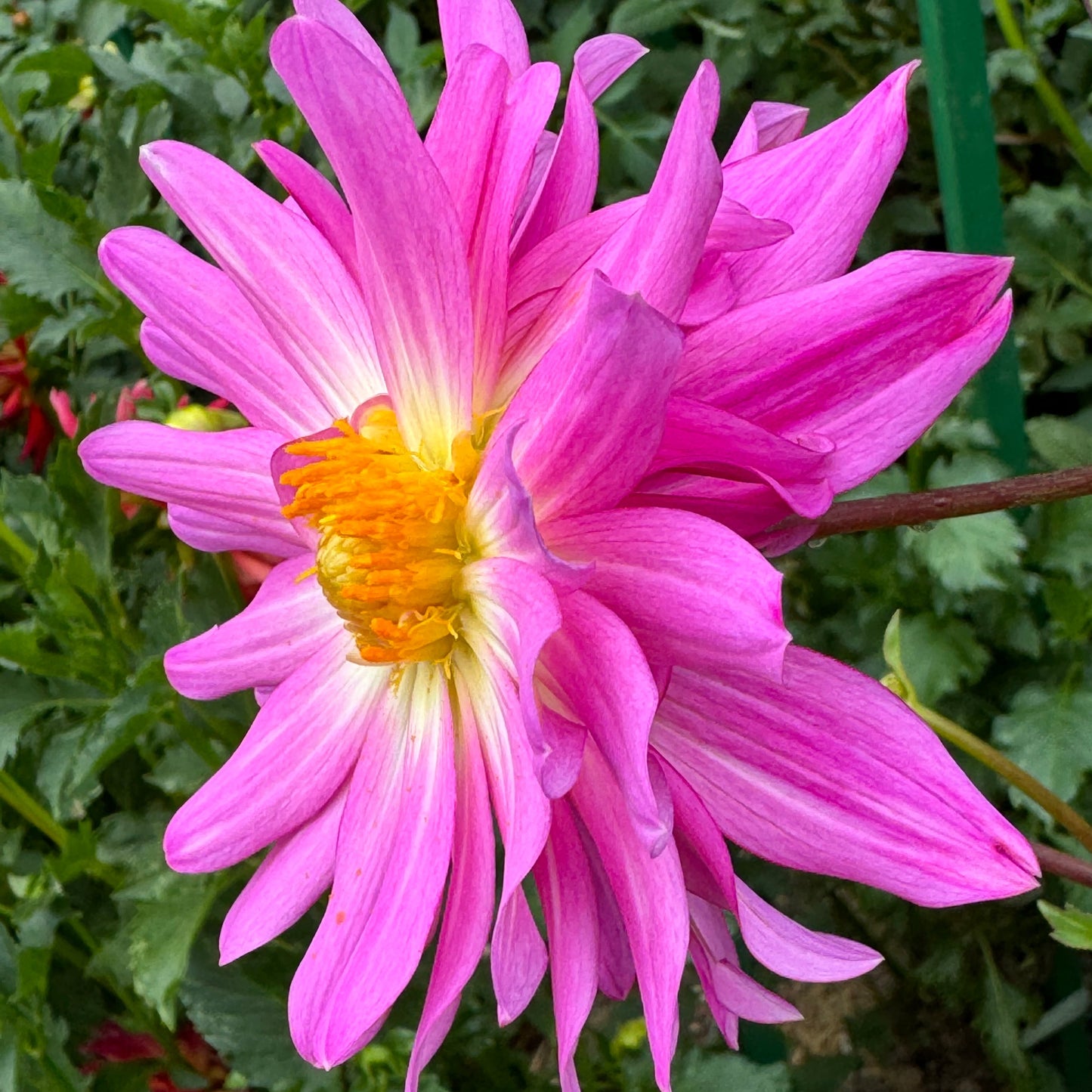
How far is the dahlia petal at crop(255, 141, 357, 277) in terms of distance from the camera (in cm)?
57

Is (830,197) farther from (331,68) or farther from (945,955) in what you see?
(945,955)

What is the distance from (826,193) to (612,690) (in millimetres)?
234

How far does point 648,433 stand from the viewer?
43 centimetres

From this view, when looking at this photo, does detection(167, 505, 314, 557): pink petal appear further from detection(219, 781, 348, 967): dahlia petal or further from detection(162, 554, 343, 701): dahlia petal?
detection(219, 781, 348, 967): dahlia petal

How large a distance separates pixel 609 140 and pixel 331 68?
897mm

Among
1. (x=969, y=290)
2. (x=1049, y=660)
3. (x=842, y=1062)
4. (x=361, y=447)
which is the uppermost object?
(x=969, y=290)

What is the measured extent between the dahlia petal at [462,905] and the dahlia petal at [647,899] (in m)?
0.06

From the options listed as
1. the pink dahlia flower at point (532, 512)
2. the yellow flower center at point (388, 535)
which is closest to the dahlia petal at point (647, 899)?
the pink dahlia flower at point (532, 512)

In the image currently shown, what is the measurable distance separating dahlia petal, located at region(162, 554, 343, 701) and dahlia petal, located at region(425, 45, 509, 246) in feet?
0.73

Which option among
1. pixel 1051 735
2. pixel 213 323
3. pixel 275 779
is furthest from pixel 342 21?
pixel 1051 735

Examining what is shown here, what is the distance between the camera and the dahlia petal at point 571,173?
0.56 meters

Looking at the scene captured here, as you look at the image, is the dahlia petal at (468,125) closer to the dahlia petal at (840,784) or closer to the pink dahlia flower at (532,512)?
the pink dahlia flower at (532,512)

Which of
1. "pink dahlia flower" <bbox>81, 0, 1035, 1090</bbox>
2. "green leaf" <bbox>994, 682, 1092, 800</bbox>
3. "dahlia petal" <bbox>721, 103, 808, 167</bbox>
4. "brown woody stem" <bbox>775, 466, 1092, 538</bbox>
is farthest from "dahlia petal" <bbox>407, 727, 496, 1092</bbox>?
"green leaf" <bbox>994, 682, 1092, 800</bbox>

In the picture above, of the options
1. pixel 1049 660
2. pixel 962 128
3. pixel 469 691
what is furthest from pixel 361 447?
pixel 1049 660
